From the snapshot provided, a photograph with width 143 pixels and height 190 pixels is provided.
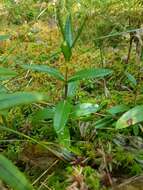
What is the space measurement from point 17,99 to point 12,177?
0.71 feet

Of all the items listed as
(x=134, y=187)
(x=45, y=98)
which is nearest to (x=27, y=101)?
(x=45, y=98)

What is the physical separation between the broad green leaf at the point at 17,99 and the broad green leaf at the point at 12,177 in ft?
0.50

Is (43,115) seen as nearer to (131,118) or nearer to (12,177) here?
(131,118)

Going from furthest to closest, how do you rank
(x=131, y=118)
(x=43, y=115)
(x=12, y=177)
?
1. (x=43, y=115)
2. (x=131, y=118)
3. (x=12, y=177)

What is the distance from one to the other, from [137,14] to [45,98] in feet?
4.12

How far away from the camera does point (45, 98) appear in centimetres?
126

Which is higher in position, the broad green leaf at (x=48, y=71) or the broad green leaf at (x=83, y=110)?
the broad green leaf at (x=48, y=71)

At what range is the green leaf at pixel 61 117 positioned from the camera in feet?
4.72

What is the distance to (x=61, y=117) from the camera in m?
1.47

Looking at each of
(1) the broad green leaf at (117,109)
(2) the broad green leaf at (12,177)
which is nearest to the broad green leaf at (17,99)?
(2) the broad green leaf at (12,177)

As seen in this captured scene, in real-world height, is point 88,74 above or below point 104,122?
above

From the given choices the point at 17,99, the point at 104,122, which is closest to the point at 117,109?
the point at 104,122

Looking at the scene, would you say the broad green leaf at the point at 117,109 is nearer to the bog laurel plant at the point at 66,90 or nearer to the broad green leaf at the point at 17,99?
the bog laurel plant at the point at 66,90

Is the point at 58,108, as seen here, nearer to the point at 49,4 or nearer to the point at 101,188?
the point at 101,188
